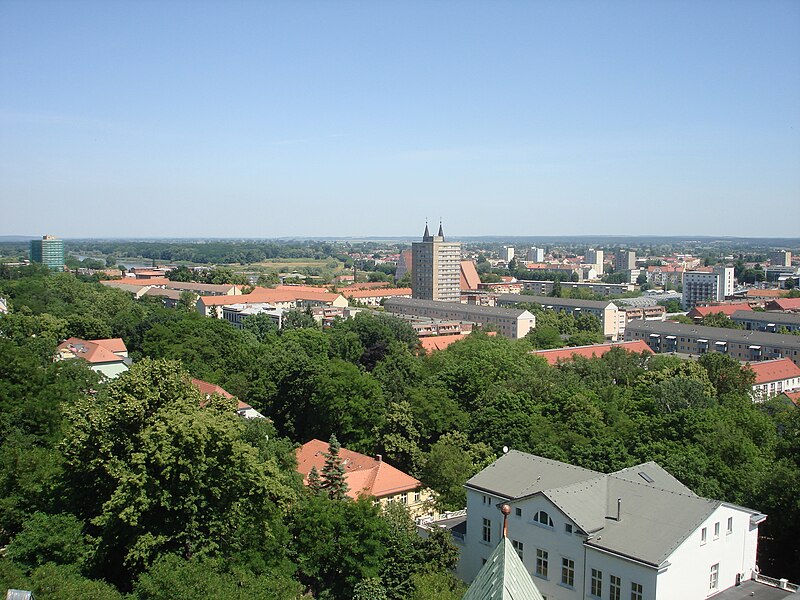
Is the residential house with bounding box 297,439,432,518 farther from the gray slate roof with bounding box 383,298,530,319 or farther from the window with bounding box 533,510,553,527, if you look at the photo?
the gray slate roof with bounding box 383,298,530,319

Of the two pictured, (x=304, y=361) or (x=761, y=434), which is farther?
(x=304, y=361)

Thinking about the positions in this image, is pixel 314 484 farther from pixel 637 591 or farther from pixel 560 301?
pixel 560 301

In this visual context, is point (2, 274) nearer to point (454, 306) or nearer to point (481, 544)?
point (454, 306)

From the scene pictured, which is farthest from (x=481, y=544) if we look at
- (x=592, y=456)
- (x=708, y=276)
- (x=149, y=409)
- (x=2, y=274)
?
(x=708, y=276)

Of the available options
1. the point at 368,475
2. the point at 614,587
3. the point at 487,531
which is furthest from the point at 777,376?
the point at 614,587

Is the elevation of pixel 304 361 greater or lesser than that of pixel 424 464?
greater

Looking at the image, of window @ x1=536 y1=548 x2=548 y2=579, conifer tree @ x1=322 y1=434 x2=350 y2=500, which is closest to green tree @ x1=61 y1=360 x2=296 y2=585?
conifer tree @ x1=322 y1=434 x2=350 y2=500

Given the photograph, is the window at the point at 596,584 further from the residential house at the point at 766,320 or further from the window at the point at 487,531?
the residential house at the point at 766,320


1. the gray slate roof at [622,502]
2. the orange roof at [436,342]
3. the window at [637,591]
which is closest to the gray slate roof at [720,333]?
the orange roof at [436,342]
